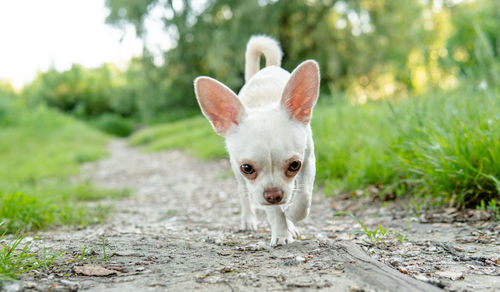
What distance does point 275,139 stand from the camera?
2492 mm

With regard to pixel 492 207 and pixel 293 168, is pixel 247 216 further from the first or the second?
pixel 492 207

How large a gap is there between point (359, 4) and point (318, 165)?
1109 cm

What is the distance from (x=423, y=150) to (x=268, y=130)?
2.06m

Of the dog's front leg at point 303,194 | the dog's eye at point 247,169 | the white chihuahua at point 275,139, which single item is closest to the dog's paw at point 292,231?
the white chihuahua at point 275,139

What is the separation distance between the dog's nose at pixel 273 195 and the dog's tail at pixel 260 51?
1.87m

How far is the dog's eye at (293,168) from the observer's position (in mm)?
2553

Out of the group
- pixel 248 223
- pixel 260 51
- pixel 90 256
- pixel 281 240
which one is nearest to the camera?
pixel 90 256

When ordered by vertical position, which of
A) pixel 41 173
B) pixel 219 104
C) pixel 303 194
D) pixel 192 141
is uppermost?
pixel 192 141

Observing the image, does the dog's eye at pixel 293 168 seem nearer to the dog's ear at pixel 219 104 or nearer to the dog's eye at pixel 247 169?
the dog's eye at pixel 247 169

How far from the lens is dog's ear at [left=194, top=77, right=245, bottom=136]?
273cm

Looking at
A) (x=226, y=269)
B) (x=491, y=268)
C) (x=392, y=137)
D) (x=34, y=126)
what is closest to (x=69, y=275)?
(x=226, y=269)

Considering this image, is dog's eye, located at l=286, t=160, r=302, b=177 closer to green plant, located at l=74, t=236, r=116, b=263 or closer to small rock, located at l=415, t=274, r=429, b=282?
small rock, located at l=415, t=274, r=429, b=282

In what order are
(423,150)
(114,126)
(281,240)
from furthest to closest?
(114,126)
(423,150)
(281,240)

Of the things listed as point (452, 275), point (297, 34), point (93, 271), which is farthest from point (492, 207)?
point (297, 34)
